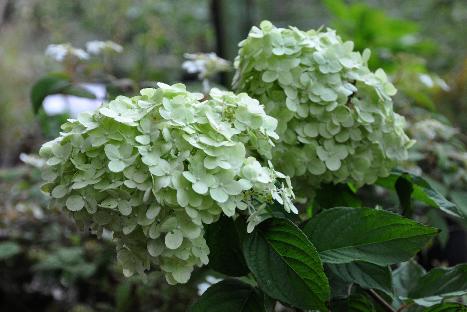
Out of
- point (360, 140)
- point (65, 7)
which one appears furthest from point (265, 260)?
point (65, 7)

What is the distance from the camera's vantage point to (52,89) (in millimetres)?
1235

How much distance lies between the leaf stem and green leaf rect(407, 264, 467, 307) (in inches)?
1.5

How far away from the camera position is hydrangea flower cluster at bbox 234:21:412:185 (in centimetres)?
77

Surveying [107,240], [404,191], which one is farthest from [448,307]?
[107,240]

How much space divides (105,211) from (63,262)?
3.30ft

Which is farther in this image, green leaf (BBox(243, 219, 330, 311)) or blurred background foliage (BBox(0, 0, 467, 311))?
blurred background foliage (BBox(0, 0, 467, 311))

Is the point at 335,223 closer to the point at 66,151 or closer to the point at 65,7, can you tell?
the point at 66,151

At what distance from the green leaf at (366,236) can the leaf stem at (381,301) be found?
0.15m

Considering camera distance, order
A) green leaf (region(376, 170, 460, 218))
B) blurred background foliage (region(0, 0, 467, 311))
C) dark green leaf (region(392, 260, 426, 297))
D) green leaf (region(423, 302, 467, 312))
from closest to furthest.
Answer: green leaf (region(423, 302, 467, 312)), green leaf (region(376, 170, 460, 218)), dark green leaf (region(392, 260, 426, 297)), blurred background foliage (region(0, 0, 467, 311))

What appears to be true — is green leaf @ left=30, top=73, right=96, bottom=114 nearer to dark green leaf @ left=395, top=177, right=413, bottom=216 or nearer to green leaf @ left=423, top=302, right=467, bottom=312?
dark green leaf @ left=395, top=177, right=413, bottom=216

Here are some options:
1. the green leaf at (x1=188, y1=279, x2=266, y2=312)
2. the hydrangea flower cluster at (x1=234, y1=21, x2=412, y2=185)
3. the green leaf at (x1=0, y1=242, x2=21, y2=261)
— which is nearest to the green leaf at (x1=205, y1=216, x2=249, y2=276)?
the green leaf at (x1=188, y1=279, x2=266, y2=312)

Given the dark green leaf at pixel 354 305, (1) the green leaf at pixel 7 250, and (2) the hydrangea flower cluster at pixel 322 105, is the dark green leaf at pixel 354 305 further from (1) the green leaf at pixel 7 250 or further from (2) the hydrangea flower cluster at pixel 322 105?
(1) the green leaf at pixel 7 250

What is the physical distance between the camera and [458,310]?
0.70 meters

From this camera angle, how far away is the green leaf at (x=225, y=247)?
2.34 ft
